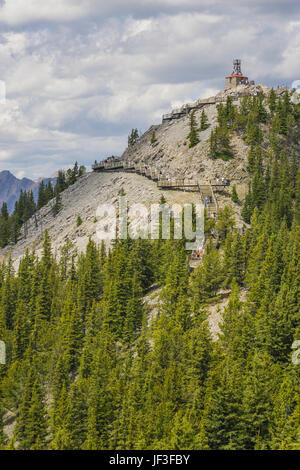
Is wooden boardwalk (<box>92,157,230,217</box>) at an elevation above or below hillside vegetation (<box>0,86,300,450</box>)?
above

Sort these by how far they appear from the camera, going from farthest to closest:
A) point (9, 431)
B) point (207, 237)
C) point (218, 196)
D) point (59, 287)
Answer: point (218, 196) < point (59, 287) < point (207, 237) < point (9, 431)

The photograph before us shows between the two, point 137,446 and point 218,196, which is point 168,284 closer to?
point 137,446

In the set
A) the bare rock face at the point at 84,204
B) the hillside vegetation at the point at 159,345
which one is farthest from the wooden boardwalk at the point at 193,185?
the hillside vegetation at the point at 159,345

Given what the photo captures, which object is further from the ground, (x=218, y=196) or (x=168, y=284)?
(x=218, y=196)

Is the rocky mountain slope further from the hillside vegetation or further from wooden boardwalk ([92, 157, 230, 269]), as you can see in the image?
the hillside vegetation

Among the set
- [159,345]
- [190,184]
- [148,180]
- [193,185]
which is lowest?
[159,345]

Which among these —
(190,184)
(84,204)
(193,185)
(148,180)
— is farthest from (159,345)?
(84,204)

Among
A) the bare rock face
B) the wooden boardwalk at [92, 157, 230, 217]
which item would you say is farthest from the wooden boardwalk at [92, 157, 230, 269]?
the bare rock face

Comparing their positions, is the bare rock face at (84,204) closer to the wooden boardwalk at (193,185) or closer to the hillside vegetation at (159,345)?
Answer: the wooden boardwalk at (193,185)

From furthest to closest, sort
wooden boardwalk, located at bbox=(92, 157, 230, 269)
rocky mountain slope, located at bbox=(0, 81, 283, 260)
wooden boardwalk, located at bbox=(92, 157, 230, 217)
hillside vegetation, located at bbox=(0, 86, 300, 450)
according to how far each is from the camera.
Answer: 1. rocky mountain slope, located at bbox=(0, 81, 283, 260)
2. wooden boardwalk, located at bbox=(92, 157, 230, 217)
3. wooden boardwalk, located at bbox=(92, 157, 230, 269)
4. hillside vegetation, located at bbox=(0, 86, 300, 450)

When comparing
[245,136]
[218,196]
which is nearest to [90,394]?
[218,196]

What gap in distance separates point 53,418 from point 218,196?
6055cm

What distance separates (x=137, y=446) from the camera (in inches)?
1788

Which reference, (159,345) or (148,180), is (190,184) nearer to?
(148,180)
